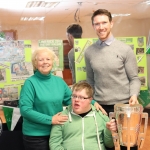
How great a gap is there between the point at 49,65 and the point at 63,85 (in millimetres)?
211

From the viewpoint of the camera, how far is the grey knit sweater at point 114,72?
214cm

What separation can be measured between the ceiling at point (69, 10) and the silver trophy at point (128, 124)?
182 cm

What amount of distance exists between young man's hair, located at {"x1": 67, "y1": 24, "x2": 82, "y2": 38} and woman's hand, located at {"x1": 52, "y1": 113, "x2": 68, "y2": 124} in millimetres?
1232

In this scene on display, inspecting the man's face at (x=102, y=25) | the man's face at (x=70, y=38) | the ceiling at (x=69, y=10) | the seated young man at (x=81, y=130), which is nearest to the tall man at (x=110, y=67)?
the man's face at (x=102, y=25)

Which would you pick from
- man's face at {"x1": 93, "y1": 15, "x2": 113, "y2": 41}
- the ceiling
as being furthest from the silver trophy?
the ceiling

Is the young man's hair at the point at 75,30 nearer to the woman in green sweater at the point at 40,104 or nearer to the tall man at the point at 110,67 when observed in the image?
the tall man at the point at 110,67

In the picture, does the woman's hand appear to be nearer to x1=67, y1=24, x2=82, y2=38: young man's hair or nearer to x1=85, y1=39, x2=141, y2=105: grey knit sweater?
x1=85, y1=39, x2=141, y2=105: grey knit sweater

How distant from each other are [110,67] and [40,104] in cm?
61

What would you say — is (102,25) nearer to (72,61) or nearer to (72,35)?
(72,61)

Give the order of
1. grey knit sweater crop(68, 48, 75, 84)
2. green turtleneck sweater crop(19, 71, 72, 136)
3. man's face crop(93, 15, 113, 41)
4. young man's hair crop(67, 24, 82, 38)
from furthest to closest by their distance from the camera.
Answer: young man's hair crop(67, 24, 82, 38)
grey knit sweater crop(68, 48, 75, 84)
man's face crop(93, 15, 113, 41)
green turtleneck sweater crop(19, 71, 72, 136)

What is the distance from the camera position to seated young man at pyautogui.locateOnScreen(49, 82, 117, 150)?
1943mm

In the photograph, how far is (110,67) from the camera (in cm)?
213

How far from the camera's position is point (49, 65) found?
2.03 metres

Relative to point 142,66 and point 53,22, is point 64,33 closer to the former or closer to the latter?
point 53,22
